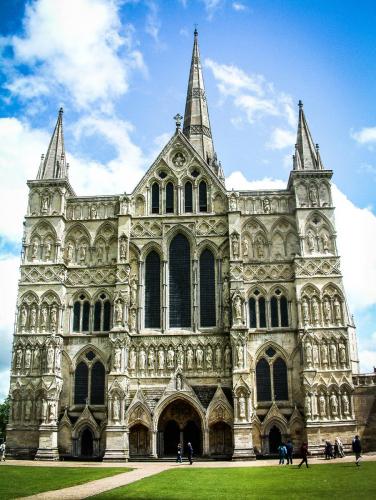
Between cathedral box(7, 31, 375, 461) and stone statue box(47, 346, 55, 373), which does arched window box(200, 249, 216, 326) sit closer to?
cathedral box(7, 31, 375, 461)

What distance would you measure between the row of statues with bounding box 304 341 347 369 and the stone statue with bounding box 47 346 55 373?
1793cm

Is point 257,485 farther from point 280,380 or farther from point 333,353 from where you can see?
point 333,353

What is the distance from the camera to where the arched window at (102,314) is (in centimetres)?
4425

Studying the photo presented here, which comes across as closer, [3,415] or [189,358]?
[189,358]

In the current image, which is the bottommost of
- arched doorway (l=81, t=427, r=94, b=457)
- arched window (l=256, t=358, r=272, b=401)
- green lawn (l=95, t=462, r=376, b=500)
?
green lawn (l=95, t=462, r=376, b=500)

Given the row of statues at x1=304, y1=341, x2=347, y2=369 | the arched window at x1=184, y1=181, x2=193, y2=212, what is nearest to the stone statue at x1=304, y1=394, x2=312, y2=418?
the row of statues at x1=304, y1=341, x2=347, y2=369

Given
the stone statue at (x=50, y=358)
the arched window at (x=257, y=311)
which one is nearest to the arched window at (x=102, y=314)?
the stone statue at (x=50, y=358)

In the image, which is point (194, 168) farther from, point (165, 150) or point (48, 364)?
point (48, 364)

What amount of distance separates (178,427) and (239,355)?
6745mm

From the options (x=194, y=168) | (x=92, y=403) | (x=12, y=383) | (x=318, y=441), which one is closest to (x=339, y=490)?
(x=318, y=441)

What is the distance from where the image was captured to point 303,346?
4147cm

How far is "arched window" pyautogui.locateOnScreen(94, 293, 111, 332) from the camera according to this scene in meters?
44.2

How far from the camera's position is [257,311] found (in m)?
43.8

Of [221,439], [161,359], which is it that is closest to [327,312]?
[221,439]
